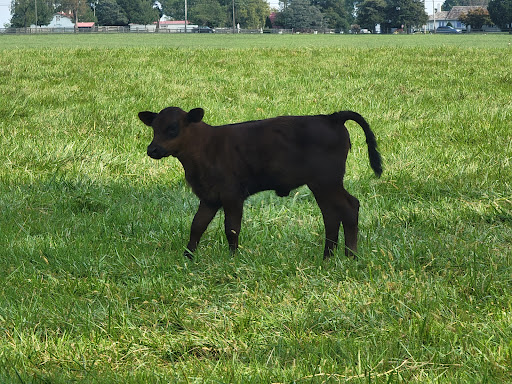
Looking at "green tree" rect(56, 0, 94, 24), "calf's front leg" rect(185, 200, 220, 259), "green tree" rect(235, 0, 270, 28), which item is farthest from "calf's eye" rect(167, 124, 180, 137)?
"green tree" rect(56, 0, 94, 24)

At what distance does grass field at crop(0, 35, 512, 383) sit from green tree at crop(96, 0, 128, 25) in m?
147

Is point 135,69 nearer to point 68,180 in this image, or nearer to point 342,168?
point 68,180

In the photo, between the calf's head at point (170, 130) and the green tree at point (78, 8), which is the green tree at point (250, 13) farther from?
the calf's head at point (170, 130)

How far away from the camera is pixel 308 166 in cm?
412

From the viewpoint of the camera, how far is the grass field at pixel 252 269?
298 cm

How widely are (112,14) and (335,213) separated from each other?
15407 cm

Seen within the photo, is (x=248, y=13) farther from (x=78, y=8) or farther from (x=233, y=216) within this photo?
(x=233, y=216)

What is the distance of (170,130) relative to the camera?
4.07 m

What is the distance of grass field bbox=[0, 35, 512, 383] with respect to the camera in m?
2.98

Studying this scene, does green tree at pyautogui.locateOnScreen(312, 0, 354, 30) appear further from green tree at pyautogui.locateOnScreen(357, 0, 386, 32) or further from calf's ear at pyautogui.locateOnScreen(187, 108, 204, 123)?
calf's ear at pyautogui.locateOnScreen(187, 108, 204, 123)

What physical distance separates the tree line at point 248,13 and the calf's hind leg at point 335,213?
132918 mm

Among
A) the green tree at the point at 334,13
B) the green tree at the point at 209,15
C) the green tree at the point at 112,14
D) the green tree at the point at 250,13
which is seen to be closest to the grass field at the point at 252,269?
the green tree at the point at 112,14

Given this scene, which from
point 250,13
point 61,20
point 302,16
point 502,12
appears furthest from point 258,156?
point 61,20

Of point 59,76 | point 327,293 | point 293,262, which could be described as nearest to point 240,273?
point 293,262
